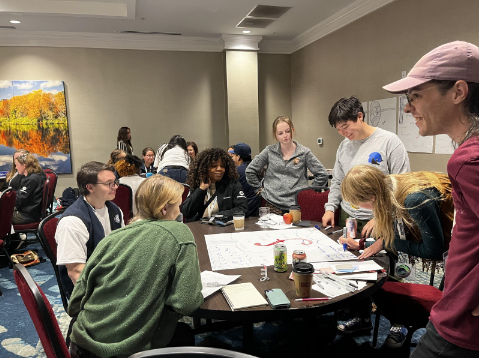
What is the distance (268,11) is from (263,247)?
447 cm

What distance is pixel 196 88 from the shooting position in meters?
7.25

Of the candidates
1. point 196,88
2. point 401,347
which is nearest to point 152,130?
point 196,88

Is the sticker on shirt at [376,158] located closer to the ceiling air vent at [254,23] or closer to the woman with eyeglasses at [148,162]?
the ceiling air vent at [254,23]

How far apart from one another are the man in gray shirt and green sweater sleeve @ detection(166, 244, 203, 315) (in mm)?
1324

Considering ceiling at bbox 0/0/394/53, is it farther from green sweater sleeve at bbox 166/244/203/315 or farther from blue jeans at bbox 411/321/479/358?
blue jeans at bbox 411/321/479/358

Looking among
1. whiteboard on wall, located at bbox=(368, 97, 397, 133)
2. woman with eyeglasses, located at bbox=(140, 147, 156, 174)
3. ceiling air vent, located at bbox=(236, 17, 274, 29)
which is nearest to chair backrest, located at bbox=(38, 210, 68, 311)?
whiteboard on wall, located at bbox=(368, 97, 397, 133)

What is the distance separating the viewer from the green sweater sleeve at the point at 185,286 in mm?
1331

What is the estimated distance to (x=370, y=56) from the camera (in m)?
5.00

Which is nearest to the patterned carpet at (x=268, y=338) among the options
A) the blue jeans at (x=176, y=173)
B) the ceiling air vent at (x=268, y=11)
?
the blue jeans at (x=176, y=173)

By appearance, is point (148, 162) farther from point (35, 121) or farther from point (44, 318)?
point (44, 318)

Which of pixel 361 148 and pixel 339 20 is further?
pixel 339 20

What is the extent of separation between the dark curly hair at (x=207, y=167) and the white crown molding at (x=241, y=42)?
4.50 m

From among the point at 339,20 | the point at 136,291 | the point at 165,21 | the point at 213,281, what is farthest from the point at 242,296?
the point at 165,21

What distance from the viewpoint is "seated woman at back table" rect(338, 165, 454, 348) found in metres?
1.53
